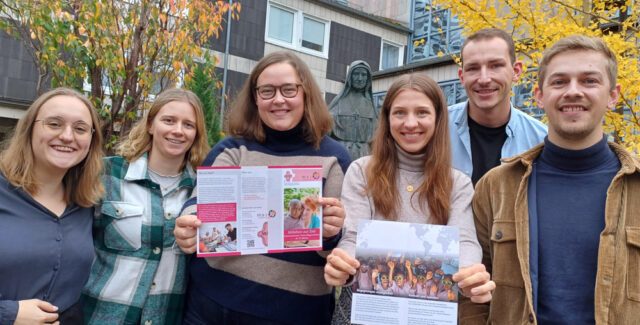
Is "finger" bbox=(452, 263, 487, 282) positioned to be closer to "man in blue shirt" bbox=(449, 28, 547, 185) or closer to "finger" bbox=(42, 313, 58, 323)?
"man in blue shirt" bbox=(449, 28, 547, 185)

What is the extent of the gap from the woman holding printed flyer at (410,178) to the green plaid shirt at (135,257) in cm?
105

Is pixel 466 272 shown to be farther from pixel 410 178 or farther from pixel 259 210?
pixel 259 210

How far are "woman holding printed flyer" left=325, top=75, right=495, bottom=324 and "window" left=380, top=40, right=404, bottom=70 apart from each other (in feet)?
Result: 67.1

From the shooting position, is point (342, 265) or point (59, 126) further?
point (59, 126)

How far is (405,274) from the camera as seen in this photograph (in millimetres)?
2254

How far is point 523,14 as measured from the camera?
6.95 meters

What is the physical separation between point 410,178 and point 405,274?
0.53 metres

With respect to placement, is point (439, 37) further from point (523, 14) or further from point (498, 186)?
point (498, 186)

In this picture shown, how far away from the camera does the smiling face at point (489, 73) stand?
331 centimetres

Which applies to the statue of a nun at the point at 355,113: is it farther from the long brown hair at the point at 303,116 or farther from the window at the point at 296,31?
the window at the point at 296,31

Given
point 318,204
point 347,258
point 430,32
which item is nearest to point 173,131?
point 318,204

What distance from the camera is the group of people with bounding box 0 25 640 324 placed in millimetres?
2301

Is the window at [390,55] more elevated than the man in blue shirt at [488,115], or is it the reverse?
the window at [390,55]

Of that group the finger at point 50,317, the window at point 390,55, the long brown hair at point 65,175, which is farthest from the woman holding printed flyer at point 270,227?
the window at point 390,55
